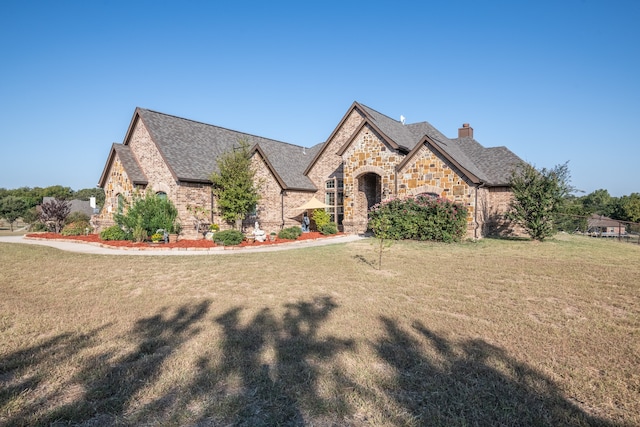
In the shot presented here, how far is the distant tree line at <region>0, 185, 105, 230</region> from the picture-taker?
162 ft

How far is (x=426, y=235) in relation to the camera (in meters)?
17.6

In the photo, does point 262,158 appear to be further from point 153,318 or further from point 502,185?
point 153,318

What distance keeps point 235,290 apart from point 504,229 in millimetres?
19772

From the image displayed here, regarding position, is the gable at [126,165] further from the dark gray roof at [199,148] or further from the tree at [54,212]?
the tree at [54,212]

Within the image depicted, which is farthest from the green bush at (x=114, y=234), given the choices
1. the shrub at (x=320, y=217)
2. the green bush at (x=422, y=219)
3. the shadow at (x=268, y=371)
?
the shadow at (x=268, y=371)

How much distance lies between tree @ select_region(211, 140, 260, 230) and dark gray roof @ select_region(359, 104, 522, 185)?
8447 mm

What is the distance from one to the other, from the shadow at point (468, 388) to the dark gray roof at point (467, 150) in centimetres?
1764

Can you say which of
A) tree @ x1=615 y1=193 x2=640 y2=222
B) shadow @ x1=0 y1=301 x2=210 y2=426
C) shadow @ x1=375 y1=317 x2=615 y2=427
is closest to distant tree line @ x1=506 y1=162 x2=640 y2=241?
shadow @ x1=375 y1=317 x2=615 y2=427

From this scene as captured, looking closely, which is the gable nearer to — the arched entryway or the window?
the window

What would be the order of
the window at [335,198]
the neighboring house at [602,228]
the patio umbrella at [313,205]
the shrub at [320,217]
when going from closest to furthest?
the neighboring house at [602,228] < the patio umbrella at [313,205] < the shrub at [320,217] < the window at [335,198]

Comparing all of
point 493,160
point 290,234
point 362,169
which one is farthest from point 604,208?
point 290,234

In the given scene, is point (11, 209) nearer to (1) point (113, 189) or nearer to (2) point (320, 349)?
(1) point (113, 189)

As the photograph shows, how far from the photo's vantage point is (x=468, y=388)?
11.8 feet

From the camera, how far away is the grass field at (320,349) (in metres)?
3.25
